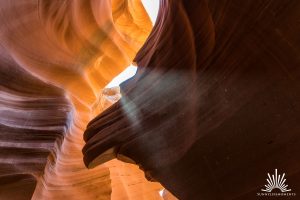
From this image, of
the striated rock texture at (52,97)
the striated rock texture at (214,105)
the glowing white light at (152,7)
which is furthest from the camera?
the glowing white light at (152,7)

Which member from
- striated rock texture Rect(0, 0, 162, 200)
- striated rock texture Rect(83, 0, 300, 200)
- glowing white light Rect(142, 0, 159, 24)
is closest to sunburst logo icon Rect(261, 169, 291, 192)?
striated rock texture Rect(83, 0, 300, 200)

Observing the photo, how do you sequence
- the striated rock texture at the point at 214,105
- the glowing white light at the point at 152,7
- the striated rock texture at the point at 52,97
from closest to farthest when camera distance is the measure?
the striated rock texture at the point at 214,105
the striated rock texture at the point at 52,97
the glowing white light at the point at 152,7

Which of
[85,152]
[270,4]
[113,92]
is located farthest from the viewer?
[113,92]

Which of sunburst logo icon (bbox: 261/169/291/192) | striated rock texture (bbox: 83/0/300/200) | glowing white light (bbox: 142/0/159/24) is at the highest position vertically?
glowing white light (bbox: 142/0/159/24)

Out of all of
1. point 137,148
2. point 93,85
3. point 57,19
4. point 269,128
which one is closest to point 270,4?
point 269,128

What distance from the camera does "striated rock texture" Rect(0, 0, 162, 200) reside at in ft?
3.55

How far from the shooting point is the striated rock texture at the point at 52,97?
1.08 m

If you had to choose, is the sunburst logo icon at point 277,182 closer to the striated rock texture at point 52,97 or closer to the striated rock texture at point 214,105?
the striated rock texture at point 214,105

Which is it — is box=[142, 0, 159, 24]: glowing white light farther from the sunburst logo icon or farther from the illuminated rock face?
the sunburst logo icon

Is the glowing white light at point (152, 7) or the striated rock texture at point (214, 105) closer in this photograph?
the striated rock texture at point (214, 105)

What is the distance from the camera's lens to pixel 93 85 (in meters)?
1.59

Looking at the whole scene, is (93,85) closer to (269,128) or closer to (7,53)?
(7,53)

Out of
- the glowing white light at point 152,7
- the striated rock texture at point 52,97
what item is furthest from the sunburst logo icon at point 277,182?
the glowing white light at point 152,7

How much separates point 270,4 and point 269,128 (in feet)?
0.91
